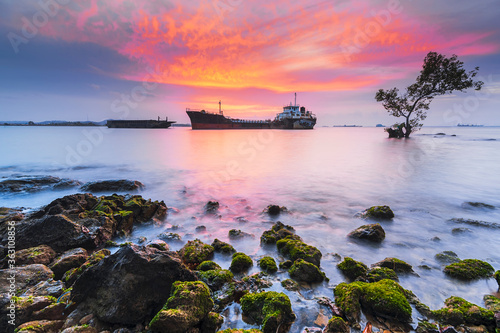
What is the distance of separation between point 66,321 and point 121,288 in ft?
2.24

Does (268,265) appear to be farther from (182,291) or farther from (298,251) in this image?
(182,291)

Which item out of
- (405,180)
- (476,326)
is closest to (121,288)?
(476,326)

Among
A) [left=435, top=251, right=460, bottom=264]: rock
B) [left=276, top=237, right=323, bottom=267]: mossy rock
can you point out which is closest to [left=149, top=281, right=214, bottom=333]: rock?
[left=276, top=237, right=323, bottom=267]: mossy rock

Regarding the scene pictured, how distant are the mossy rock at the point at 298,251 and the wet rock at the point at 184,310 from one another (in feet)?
7.40

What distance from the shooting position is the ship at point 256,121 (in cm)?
7487

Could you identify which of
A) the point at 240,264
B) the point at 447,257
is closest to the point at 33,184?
the point at 240,264

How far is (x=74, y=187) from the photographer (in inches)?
433

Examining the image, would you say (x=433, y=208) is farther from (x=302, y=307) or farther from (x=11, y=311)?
A: (x=11, y=311)

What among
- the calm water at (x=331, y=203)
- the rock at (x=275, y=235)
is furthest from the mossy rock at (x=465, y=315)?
the rock at (x=275, y=235)

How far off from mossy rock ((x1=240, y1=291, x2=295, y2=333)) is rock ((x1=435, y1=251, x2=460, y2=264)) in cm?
404

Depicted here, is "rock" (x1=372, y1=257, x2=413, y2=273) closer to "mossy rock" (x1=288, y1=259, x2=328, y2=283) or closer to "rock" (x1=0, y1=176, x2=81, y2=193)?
"mossy rock" (x1=288, y1=259, x2=328, y2=283)

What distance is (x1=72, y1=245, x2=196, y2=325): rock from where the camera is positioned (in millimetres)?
2959

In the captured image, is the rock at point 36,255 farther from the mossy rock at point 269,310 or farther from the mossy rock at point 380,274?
the mossy rock at point 380,274

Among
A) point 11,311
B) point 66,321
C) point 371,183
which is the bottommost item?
point 371,183
